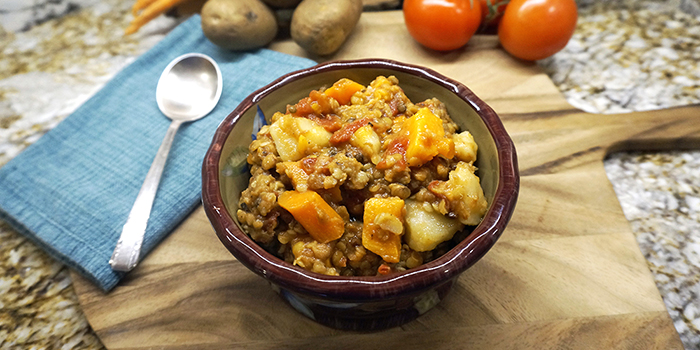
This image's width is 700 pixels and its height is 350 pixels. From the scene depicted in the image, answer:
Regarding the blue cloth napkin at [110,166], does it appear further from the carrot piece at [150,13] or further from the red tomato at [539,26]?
the red tomato at [539,26]

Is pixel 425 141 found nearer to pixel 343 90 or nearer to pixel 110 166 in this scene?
pixel 343 90

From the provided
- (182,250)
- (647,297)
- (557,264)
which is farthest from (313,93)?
(647,297)

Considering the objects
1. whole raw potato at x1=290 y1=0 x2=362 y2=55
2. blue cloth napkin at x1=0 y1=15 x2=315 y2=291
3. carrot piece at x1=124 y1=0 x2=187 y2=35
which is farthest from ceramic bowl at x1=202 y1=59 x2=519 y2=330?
carrot piece at x1=124 y1=0 x2=187 y2=35

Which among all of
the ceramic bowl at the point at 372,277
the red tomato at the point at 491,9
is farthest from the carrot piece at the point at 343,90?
the red tomato at the point at 491,9

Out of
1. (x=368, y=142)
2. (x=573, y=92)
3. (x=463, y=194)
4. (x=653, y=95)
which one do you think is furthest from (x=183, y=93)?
(x=653, y=95)

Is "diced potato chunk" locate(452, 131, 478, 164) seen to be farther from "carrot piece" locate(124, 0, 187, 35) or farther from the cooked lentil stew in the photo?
"carrot piece" locate(124, 0, 187, 35)

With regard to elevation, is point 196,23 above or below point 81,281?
above

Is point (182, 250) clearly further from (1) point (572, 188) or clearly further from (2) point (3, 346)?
(1) point (572, 188)

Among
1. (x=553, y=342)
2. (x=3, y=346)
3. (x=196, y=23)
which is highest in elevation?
(x=196, y=23)
